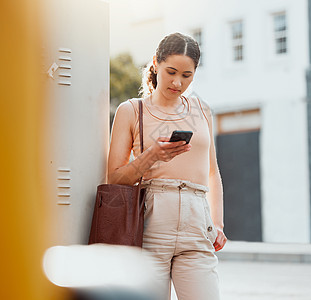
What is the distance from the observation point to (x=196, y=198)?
7.93ft

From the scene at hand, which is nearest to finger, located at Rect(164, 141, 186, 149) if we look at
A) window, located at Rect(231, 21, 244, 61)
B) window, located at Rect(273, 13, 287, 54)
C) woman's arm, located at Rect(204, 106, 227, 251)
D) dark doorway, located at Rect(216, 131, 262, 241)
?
woman's arm, located at Rect(204, 106, 227, 251)

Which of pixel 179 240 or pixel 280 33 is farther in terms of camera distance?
pixel 280 33

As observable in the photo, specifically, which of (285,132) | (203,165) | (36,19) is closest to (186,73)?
(203,165)

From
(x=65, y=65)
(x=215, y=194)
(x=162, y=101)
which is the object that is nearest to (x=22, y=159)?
(x=65, y=65)

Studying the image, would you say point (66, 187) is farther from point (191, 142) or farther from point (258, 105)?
point (258, 105)

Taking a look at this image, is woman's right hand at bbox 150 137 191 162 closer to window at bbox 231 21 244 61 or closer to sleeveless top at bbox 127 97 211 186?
sleeveless top at bbox 127 97 211 186

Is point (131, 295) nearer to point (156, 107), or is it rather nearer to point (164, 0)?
point (156, 107)

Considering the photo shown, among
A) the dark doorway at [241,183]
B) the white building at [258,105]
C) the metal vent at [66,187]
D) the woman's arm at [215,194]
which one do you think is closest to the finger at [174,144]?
the metal vent at [66,187]

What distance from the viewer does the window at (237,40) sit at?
736 inches

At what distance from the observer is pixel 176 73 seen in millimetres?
2432

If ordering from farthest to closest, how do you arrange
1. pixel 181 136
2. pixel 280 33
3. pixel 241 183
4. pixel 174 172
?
1. pixel 241 183
2. pixel 280 33
3. pixel 174 172
4. pixel 181 136

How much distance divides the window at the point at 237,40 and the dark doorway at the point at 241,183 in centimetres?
235

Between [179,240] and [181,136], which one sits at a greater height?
[181,136]

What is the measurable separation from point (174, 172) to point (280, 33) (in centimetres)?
1617
